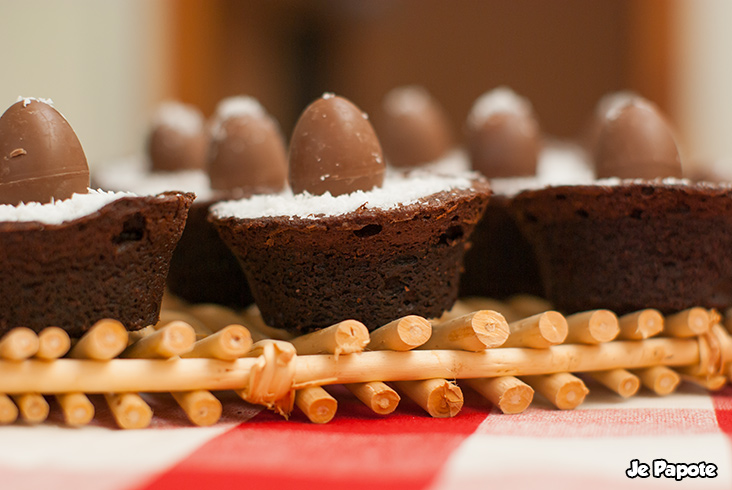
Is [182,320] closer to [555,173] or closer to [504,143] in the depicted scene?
[504,143]

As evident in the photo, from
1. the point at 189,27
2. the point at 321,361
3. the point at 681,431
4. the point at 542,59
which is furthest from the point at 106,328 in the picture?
the point at 542,59

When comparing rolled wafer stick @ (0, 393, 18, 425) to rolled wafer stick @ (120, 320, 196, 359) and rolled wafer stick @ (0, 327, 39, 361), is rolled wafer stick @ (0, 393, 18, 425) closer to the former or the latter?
rolled wafer stick @ (0, 327, 39, 361)

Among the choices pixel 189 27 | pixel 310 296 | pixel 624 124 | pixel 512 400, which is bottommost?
pixel 512 400

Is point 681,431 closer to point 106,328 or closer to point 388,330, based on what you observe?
point 388,330

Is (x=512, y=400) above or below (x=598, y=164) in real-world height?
below

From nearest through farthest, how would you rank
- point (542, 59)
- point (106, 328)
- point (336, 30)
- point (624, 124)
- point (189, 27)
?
point (106, 328), point (624, 124), point (189, 27), point (542, 59), point (336, 30)

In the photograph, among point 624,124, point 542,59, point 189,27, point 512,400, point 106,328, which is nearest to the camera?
point 106,328

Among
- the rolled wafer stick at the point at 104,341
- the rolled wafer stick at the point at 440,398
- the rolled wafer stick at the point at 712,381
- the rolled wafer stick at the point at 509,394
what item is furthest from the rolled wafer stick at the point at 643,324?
the rolled wafer stick at the point at 104,341
